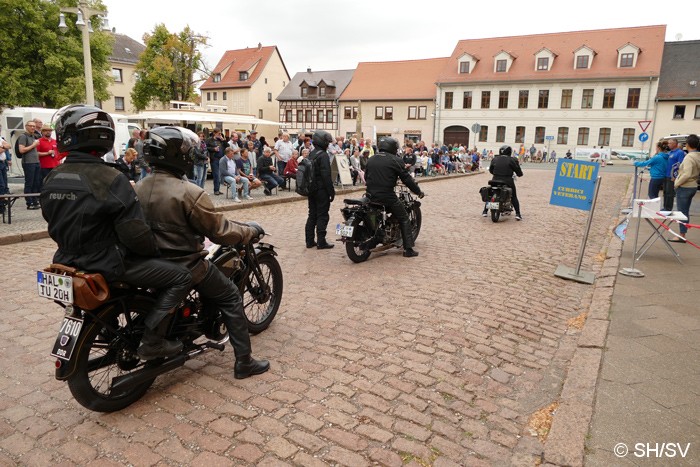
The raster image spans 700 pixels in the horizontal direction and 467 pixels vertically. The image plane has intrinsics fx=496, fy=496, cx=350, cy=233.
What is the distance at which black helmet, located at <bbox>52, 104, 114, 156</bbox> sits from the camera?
2910mm

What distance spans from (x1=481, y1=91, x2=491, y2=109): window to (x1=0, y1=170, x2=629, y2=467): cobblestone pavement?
165ft

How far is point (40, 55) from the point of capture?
32.9 m

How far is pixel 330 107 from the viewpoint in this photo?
62.2m

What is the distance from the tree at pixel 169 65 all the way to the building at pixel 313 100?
52.8 feet

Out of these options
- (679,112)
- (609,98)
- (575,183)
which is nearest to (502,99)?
(609,98)

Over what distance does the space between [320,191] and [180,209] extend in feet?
16.4

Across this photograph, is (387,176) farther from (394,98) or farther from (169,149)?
(394,98)

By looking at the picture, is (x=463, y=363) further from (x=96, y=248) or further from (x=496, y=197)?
(x=496, y=197)

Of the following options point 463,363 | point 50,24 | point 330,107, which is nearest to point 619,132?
point 330,107

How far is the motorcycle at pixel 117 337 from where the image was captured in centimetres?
301

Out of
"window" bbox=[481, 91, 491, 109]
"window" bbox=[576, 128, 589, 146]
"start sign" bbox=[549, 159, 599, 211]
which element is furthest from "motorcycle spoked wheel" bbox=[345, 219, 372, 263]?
"window" bbox=[481, 91, 491, 109]

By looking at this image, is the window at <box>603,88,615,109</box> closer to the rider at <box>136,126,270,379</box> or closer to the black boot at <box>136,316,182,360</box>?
the rider at <box>136,126,270,379</box>

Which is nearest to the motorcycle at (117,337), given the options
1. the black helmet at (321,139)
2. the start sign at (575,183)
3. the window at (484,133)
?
the black helmet at (321,139)

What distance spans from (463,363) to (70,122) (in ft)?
11.2
